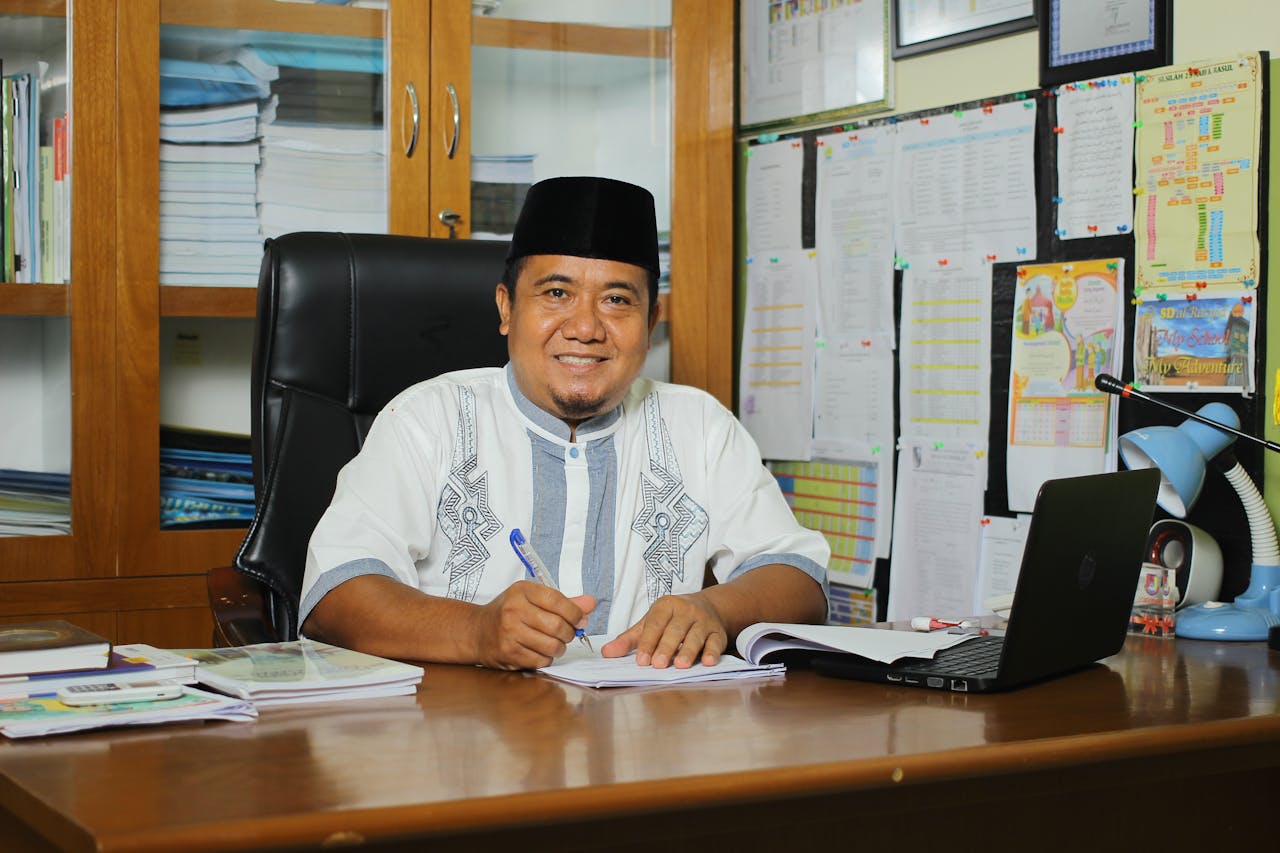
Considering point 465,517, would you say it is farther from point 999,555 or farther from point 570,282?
point 999,555

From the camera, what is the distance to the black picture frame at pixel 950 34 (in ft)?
7.85

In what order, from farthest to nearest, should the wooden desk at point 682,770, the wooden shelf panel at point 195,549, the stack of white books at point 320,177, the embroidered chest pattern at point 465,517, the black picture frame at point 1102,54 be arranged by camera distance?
the stack of white books at point 320,177 < the wooden shelf panel at point 195,549 < the black picture frame at point 1102,54 < the embroidered chest pattern at point 465,517 < the wooden desk at point 682,770

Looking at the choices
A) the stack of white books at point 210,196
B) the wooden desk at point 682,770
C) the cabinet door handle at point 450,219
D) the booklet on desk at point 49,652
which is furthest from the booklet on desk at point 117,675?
the cabinet door handle at point 450,219

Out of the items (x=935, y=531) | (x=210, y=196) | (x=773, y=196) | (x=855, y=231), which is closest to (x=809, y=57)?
(x=773, y=196)

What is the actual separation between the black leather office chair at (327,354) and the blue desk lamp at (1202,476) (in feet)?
3.10

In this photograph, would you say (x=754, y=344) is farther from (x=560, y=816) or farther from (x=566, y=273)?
(x=560, y=816)

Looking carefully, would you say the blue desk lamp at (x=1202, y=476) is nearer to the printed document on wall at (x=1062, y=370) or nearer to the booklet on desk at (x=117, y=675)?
the printed document on wall at (x=1062, y=370)

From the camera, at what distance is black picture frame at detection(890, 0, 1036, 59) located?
Answer: 2.39 metres

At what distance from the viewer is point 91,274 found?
96.3 inches

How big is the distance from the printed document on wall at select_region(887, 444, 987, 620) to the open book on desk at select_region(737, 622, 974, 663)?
3.22 ft

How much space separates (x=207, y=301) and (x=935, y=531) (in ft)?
4.65

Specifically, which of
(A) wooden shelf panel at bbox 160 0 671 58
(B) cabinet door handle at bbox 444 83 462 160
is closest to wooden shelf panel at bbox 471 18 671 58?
(A) wooden shelf panel at bbox 160 0 671 58

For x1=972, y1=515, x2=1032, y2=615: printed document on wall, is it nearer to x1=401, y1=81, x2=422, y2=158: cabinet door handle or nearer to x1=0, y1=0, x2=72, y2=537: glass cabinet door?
x1=401, y1=81, x2=422, y2=158: cabinet door handle

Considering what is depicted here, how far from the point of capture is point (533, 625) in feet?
4.53
